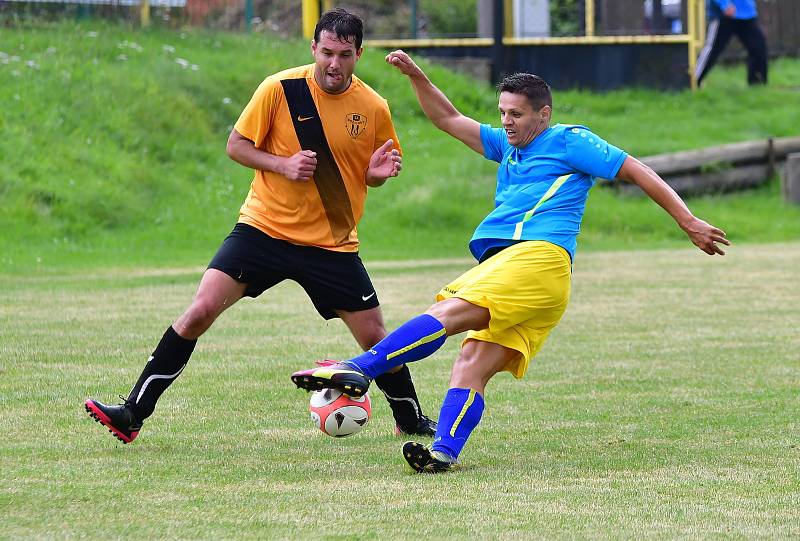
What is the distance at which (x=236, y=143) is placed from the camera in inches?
273

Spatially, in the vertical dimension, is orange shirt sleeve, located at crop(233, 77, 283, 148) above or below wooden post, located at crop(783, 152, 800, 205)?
above

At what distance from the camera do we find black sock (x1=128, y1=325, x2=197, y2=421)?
696 cm

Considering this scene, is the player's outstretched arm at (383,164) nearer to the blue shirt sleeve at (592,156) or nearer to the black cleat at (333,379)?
the blue shirt sleeve at (592,156)

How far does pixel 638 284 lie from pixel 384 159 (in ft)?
25.7

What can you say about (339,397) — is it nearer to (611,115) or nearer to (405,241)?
(405,241)

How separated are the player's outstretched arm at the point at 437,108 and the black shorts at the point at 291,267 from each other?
849 mm

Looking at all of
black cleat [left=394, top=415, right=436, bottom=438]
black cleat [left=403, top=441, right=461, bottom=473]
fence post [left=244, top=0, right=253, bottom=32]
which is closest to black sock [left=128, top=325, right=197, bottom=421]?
black cleat [left=394, top=415, right=436, bottom=438]

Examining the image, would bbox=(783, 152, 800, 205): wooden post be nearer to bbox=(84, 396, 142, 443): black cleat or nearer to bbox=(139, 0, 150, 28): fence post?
bbox=(139, 0, 150, 28): fence post

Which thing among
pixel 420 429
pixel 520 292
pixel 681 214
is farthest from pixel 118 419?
pixel 681 214

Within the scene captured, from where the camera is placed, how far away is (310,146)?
7.04m

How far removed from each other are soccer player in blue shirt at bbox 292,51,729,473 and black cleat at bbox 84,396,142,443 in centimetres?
132

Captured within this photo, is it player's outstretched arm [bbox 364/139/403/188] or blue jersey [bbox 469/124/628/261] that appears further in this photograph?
player's outstretched arm [bbox 364/139/403/188]

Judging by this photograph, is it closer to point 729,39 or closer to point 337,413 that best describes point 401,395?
point 337,413

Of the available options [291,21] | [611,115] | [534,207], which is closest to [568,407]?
[534,207]
